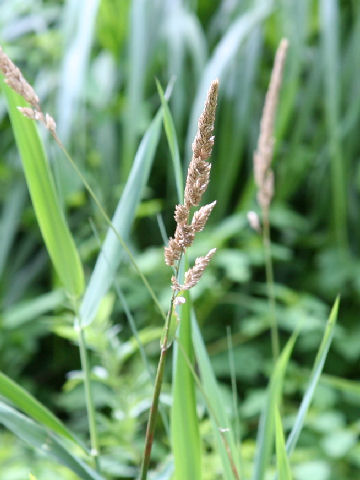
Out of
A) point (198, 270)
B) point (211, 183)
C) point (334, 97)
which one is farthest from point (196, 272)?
point (211, 183)

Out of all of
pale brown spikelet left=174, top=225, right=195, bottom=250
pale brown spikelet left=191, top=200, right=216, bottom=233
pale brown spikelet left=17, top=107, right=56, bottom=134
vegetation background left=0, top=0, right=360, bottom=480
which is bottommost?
vegetation background left=0, top=0, right=360, bottom=480

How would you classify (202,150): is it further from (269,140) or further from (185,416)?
(269,140)

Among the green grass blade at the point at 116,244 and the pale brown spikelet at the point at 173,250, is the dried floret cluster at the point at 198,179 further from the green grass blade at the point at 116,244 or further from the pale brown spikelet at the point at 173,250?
the green grass blade at the point at 116,244

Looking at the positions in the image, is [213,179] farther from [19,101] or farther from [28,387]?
[19,101]

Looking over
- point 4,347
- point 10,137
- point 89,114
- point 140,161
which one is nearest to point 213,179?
point 89,114

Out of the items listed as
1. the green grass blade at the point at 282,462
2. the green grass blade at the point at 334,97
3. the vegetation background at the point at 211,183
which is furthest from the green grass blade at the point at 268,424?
the green grass blade at the point at 334,97

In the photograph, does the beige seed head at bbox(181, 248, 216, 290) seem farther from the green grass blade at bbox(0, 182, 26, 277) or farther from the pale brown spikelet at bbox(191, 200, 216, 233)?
the green grass blade at bbox(0, 182, 26, 277)

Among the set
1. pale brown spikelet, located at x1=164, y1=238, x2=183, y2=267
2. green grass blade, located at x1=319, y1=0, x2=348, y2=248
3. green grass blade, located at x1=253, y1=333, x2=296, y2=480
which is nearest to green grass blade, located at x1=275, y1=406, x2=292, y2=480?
A: green grass blade, located at x1=253, y1=333, x2=296, y2=480
